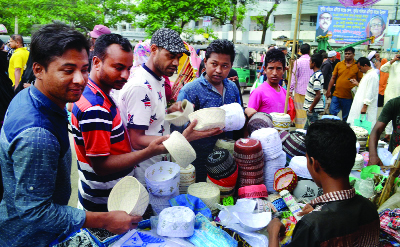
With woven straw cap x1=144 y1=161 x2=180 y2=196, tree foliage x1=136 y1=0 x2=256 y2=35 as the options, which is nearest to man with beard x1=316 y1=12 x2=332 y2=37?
tree foliage x1=136 y1=0 x2=256 y2=35

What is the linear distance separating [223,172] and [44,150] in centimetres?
112

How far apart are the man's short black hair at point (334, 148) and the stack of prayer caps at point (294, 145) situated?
838 millimetres

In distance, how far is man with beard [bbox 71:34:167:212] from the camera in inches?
56.6

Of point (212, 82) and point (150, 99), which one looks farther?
point (212, 82)

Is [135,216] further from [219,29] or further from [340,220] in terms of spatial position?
[219,29]

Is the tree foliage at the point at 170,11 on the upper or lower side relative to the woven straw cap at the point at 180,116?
upper

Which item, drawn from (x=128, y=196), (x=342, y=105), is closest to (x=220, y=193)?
(x=128, y=196)

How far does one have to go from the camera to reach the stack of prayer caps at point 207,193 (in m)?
1.73

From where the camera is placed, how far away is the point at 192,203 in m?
1.65

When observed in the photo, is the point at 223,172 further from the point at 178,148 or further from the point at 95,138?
the point at 95,138

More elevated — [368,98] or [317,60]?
[317,60]

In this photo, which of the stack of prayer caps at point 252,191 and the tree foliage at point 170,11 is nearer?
the stack of prayer caps at point 252,191

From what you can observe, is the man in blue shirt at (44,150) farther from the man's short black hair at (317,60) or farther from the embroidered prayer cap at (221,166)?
the man's short black hair at (317,60)

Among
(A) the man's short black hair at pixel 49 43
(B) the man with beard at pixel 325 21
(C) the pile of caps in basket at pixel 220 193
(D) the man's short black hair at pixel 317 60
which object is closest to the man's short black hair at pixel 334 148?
(C) the pile of caps in basket at pixel 220 193
